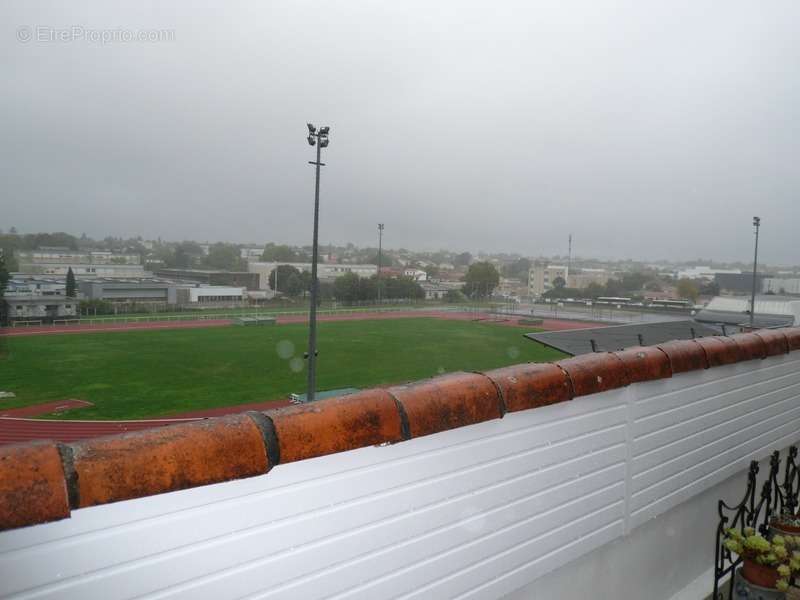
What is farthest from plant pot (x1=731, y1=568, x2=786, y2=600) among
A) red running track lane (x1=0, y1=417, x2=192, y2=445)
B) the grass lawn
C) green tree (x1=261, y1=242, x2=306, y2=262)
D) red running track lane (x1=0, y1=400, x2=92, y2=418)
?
green tree (x1=261, y1=242, x2=306, y2=262)

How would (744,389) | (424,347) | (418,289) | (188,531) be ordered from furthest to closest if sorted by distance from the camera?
(418,289)
(424,347)
(744,389)
(188,531)

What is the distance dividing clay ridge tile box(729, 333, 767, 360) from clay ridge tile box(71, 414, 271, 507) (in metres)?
1.68

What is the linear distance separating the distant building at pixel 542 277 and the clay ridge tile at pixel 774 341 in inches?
1016

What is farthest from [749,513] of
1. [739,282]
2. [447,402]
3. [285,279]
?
[285,279]

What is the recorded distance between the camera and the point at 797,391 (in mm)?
2170

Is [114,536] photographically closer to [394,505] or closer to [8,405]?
[394,505]

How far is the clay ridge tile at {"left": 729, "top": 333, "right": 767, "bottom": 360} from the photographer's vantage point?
1.75 meters

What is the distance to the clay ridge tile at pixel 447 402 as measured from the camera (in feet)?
2.82

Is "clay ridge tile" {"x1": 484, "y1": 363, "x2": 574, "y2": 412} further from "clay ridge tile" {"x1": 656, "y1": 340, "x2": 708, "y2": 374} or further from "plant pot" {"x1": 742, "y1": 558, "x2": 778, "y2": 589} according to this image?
"plant pot" {"x1": 742, "y1": 558, "x2": 778, "y2": 589}

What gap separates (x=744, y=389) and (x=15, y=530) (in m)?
2.07

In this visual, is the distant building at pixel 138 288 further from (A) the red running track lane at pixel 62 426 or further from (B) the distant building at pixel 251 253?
(A) the red running track lane at pixel 62 426

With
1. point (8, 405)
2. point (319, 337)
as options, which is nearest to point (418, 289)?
point (319, 337)

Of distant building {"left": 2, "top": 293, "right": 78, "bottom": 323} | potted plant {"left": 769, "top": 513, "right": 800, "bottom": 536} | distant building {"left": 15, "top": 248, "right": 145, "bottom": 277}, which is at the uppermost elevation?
distant building {"left": 15, "top": 248, "right": 145, "bottom": 277}

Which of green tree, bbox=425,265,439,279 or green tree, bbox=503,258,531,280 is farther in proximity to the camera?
green tree, bbox=503,258,531,280
